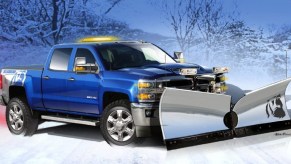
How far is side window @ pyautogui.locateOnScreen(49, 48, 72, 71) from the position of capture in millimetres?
10969

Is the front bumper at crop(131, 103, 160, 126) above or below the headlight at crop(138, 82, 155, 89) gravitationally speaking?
below

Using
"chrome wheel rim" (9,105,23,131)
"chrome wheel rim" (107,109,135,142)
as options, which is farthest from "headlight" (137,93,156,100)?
"chrome wheel rim" (9,105,23,131)

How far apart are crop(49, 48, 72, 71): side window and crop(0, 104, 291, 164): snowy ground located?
1.32 meters

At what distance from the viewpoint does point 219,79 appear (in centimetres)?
1052

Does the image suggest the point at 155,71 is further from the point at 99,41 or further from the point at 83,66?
the point at 99,41

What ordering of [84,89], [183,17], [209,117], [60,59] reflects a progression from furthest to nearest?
[183,17]
[60,59]
[84,89]
[209,117]

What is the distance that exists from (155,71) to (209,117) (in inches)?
47.2

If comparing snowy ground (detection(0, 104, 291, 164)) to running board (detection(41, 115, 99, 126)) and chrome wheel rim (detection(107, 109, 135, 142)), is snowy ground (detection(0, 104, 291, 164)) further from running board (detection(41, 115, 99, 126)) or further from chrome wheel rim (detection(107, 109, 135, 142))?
running board (detection(41, 115, 99, 126))

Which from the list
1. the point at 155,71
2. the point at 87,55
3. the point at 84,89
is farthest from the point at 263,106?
the point at 87,55

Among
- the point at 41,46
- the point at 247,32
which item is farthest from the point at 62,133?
the point at 247,32

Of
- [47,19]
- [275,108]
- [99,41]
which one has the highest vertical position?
[47,19]

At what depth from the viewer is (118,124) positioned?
9625 mm

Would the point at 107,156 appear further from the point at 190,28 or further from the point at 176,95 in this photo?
the point at 190,28

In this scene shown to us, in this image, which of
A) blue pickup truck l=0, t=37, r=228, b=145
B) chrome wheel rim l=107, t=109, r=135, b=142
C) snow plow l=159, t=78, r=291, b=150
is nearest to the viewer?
snow plow l=159, t=78, r=291, b=150
